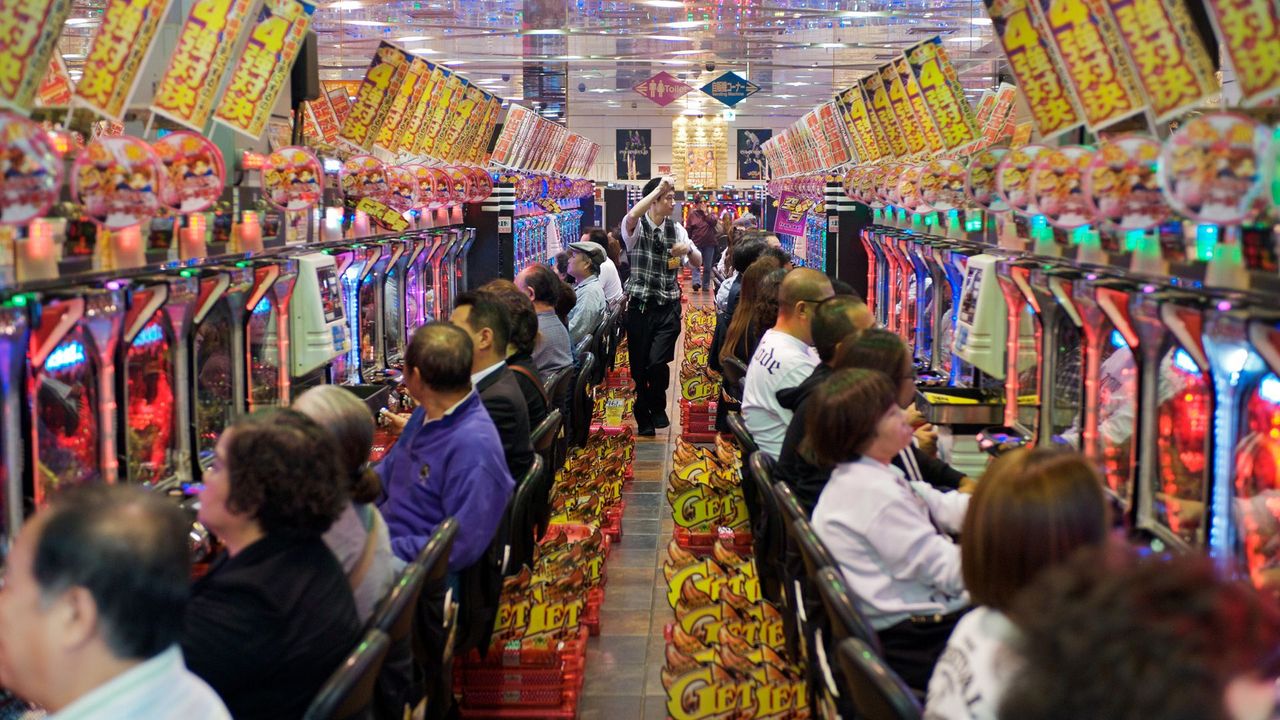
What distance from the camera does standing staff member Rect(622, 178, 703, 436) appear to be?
8.86 m

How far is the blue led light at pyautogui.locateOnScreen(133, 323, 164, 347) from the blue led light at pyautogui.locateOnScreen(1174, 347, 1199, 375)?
2514 mm

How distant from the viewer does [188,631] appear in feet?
7.04

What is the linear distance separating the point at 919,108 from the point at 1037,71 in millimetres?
2697

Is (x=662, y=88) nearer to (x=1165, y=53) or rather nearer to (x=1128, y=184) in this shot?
(x=1165, y=53)

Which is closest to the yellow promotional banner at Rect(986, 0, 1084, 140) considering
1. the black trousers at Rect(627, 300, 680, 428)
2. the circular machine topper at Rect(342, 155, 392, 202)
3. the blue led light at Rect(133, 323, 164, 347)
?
the blue led light at Rect(133, 323, 164, 347)

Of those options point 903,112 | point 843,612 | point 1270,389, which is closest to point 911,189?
point 903,112

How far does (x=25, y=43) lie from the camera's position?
2.77 metres

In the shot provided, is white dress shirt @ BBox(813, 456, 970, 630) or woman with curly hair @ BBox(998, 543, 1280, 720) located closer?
woman with curly hair @ BBox(998, 543, 1280, 720)

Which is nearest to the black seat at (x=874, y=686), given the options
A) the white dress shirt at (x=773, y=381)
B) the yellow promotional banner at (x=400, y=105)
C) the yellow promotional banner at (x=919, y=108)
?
the white dress shirt at (x=773, y=381)

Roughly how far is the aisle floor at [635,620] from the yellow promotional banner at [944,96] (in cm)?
244

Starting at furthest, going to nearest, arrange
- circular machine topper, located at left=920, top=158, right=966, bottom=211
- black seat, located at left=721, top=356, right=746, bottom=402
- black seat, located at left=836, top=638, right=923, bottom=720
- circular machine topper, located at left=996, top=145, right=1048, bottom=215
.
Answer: black seat, located at left=721, top=356, right=746, bottom=402, circular machine topper, located at left=920, top=158, right=966, bottom=211, circular machine topper, located at left=996, top=145, right=1048, bottom=215, black seat, located at left=836, top=638, right=923, bottom=720

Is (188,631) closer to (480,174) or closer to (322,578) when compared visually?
(322,578)

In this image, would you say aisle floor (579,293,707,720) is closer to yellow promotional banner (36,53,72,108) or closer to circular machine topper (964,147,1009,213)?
circular machine topper (964,147,1009,213)

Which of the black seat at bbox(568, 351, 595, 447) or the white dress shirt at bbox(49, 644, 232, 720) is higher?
the white dress shirt at bbox(49, 644, 232, 720)
